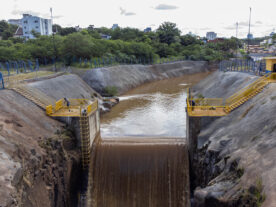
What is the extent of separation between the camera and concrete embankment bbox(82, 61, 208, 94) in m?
48.2

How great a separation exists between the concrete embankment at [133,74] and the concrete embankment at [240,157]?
3079 cm

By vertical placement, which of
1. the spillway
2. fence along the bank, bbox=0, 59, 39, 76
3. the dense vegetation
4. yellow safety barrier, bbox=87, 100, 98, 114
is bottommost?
the spillway

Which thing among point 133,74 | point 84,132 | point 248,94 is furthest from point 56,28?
point 248,94

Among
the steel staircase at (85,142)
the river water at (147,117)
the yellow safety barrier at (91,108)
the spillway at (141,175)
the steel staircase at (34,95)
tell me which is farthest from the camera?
the river water at (147,117)

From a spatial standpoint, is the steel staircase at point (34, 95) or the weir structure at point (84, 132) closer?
the weir structure at point (84, 132)

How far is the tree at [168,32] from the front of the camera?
11869 cm

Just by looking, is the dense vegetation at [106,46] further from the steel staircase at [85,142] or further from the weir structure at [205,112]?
the weir structure at [205,112]

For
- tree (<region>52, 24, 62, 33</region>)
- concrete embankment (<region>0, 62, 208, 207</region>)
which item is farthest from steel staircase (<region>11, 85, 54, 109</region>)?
tree (<region>52, 24, 62, 33</region>)

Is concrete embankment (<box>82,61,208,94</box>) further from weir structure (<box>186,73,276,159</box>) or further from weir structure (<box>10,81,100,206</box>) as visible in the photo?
weir structure (<box>186,73,276,159</box>)

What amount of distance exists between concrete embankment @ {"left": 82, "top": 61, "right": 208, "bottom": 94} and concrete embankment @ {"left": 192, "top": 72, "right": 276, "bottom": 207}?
101 feet

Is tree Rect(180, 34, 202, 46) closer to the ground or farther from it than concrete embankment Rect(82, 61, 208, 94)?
farther from it

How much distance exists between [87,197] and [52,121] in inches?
272

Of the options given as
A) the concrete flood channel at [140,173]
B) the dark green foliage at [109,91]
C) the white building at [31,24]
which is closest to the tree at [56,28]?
the white building at [31,24]

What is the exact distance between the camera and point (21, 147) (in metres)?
15.6
